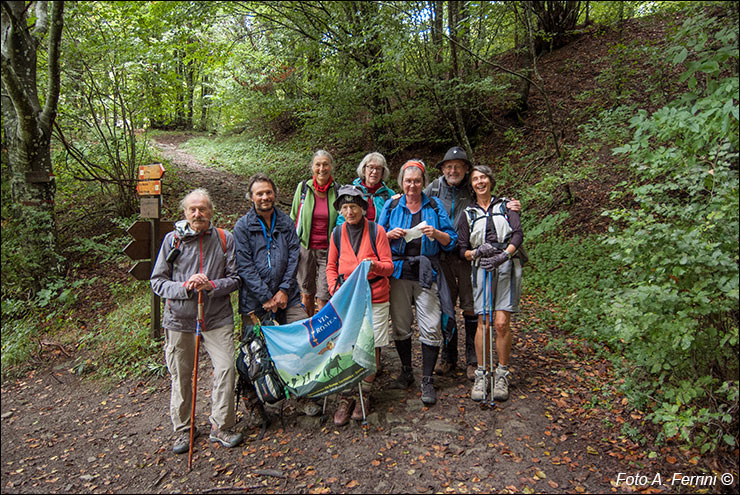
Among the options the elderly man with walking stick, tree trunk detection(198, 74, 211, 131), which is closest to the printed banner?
the elderly man with walking stick

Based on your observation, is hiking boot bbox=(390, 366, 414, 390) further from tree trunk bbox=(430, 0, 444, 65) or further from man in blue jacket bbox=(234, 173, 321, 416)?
tree trunk bbox=(430, 0, 444, 65)

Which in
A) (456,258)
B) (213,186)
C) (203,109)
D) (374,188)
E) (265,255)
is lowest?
(456,258)

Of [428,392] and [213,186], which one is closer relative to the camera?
[428,392]

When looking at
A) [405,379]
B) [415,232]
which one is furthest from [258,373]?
[415,232]

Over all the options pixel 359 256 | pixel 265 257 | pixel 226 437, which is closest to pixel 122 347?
pixel 226 437

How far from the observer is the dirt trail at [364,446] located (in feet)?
9.67

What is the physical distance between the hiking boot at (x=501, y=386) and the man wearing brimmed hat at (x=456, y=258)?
0.36 meters

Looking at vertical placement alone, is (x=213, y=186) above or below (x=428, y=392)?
above

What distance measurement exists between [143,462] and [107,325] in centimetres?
282

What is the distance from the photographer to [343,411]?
13.8 feet

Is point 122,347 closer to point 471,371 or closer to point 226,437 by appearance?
point 226,437

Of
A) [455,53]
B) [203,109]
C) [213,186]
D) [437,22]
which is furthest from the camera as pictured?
[203,109]

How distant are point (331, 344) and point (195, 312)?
4.27 feet

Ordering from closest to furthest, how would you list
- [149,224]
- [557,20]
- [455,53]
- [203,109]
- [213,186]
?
[149,224] < [455,53] < [213,186] < [557,20] < [203,109]
